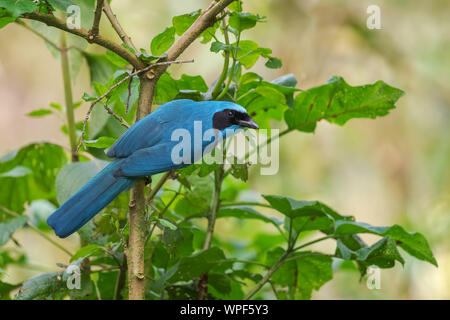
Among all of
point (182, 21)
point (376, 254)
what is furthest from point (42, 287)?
point (376, 254)

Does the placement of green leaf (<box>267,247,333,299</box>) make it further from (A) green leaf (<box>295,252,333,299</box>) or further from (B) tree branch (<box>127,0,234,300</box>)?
(B) tree branch (<box>127,0,234,300</box>)

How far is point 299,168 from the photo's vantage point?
24.1ft

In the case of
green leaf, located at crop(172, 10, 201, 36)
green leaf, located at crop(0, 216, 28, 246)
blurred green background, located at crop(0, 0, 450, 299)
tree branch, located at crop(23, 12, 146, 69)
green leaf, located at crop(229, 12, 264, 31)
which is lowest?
green leaf, located at crop(0, 216, 28, 246)

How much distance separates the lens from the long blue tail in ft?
5.36

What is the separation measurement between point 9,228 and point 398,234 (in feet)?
4.57

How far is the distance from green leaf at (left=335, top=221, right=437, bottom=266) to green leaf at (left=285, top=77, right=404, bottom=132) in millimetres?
483

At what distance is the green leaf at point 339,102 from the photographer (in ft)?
6.94

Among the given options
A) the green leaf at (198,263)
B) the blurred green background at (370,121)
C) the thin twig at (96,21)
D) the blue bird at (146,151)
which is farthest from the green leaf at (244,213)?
the blurred green background at (370,121)

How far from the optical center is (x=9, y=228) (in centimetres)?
215

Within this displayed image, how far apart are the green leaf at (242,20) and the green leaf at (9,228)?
1088mm

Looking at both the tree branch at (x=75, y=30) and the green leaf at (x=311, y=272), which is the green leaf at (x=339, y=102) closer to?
the green leaf at (x=311, y=272)

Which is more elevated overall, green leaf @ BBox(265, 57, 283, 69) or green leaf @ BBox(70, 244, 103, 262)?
green leaf @ BBox(265, 57, 283, 69)

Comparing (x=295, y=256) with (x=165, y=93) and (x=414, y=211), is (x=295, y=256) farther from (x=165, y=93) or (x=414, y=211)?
(x=414, y=211)

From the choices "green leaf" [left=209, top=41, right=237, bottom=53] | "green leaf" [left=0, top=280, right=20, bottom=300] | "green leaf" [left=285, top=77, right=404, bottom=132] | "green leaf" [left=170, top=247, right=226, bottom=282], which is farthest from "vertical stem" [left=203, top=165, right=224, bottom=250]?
"green leaf" [left=0, top=280, right=20, bottom=300]
